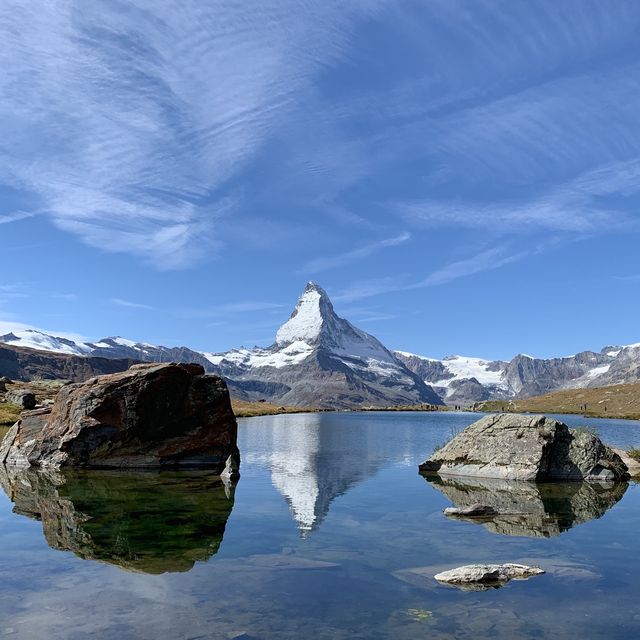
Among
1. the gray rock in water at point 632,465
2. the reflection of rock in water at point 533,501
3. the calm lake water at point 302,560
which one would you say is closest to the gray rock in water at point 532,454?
the reflection of rock in water at point 533,501

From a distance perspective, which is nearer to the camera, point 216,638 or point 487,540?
point 216,638

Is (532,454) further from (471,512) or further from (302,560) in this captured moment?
(302,560)

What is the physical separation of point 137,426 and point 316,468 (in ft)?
51.1

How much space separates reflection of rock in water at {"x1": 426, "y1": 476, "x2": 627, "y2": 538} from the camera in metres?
28.2

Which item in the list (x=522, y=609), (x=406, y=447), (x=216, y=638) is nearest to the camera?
(x=216, y=638)

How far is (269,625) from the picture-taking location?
15.4 metres

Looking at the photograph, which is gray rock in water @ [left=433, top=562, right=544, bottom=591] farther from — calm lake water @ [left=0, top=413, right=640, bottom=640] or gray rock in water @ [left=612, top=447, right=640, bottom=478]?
gray rock in water @ [left=612, top=447, right=640, bottom=478]

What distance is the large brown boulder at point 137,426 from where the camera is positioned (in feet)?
156

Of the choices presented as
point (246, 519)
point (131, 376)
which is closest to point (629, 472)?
point (246, 519)

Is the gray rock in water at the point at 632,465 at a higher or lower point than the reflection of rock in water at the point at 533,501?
higher

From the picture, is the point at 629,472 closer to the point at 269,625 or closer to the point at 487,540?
the point at 487,540

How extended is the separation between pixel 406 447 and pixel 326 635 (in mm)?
65159

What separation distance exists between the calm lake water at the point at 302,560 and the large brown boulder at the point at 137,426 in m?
6.72

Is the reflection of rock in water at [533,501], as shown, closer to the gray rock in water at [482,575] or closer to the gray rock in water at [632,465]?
the gray rock in water at [632,465]
